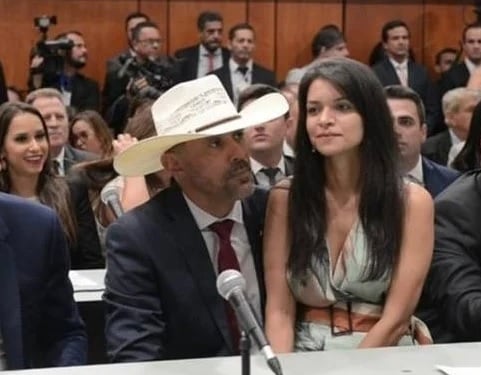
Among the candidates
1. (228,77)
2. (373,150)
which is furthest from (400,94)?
(228,77)

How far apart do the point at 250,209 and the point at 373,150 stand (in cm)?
35

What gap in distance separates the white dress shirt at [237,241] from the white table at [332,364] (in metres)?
0.42

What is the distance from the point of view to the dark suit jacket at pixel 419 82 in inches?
367

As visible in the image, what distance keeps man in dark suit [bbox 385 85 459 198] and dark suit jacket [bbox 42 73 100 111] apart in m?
4.19

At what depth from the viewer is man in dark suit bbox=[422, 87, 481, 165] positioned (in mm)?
6457

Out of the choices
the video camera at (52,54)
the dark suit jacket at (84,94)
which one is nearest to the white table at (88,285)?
the video camera at (52,54)

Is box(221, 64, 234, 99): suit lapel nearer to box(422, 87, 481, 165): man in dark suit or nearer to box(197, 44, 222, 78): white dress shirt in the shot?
box(197, 44, 222, 78): white dress shirt

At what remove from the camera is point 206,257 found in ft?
8.81

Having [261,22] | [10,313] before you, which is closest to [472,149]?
[10,313]

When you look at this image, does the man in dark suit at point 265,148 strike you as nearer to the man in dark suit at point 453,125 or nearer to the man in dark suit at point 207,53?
the man in dark suit at point 453,125

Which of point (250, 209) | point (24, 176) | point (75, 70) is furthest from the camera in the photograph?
point (75, 70)

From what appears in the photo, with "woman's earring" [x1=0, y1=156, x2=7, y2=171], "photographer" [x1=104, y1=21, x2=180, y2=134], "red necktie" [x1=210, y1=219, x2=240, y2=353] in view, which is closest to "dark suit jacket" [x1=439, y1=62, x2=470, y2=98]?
"photographer" [x1=104, y1=21, x2=180, y2=134]

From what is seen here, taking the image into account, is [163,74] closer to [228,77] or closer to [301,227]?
[228,77]

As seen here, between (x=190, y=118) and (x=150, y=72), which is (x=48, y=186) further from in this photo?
(x=150, y=72)
